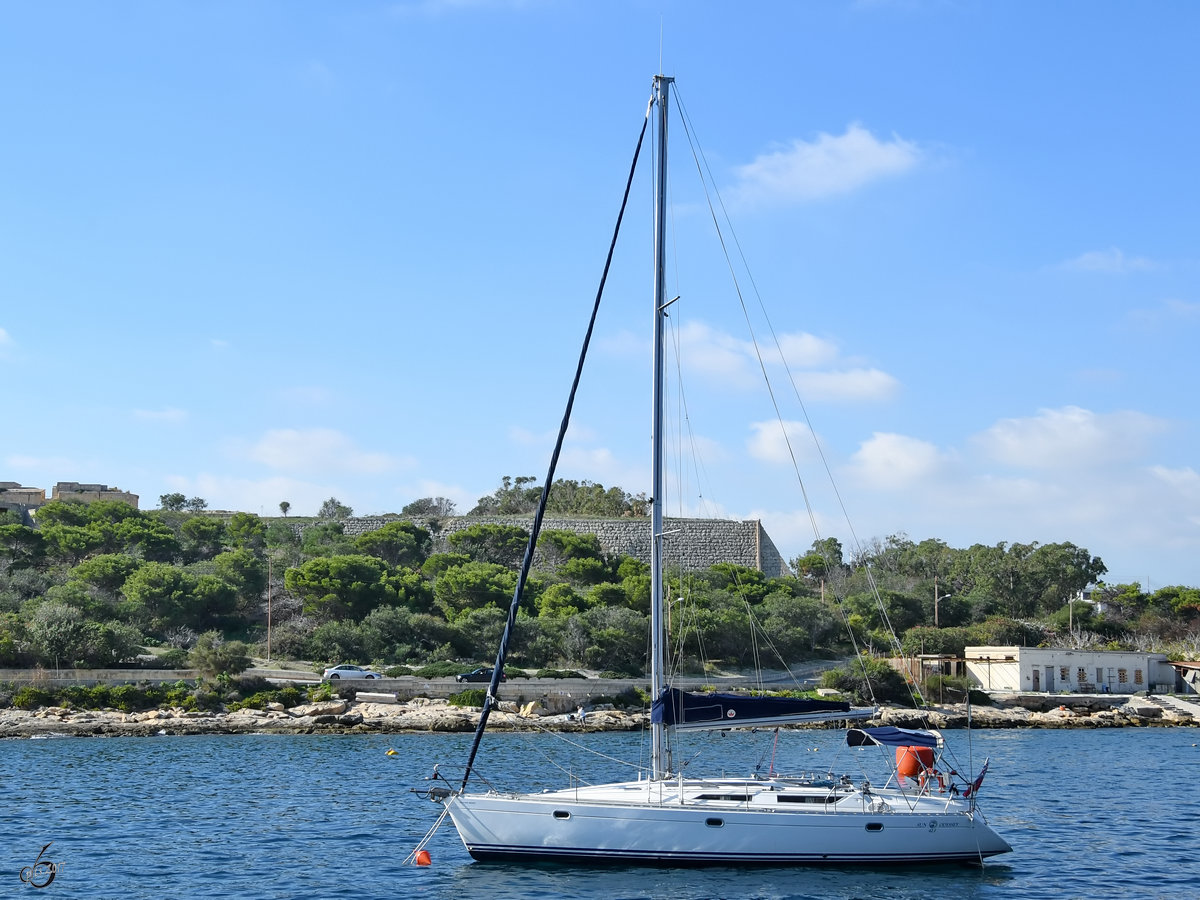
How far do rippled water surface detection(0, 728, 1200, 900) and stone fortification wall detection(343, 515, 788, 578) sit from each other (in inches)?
Answer: 1715

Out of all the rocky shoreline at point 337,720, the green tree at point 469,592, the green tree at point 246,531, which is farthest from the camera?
the green tree at point 246,531

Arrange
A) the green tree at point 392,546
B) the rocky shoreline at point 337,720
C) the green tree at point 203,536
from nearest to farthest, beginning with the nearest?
the rocky shoreline at point 337,720 < the green tree at point 392,546 < the green tree at point 203,536

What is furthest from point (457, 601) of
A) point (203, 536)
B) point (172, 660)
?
point (203, 536)

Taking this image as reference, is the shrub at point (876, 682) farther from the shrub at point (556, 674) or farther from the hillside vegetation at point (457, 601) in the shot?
the shrub at point (556, 674)

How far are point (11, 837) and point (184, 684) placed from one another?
25363mm

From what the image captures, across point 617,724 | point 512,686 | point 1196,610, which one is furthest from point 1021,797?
point 1196,610

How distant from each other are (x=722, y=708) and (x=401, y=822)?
7.91 m

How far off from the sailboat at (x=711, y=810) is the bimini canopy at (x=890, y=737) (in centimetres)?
2

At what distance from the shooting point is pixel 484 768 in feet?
102

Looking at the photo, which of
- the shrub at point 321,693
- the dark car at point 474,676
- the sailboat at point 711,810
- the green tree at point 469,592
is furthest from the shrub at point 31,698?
the sailboat at point 711,810

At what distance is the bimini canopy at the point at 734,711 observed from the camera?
18328 millimetres

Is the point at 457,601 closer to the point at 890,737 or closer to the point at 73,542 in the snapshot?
the point at 73,542

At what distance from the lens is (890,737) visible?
18906 mm

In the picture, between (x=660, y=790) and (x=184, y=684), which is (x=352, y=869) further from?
(x=184, y=684)
